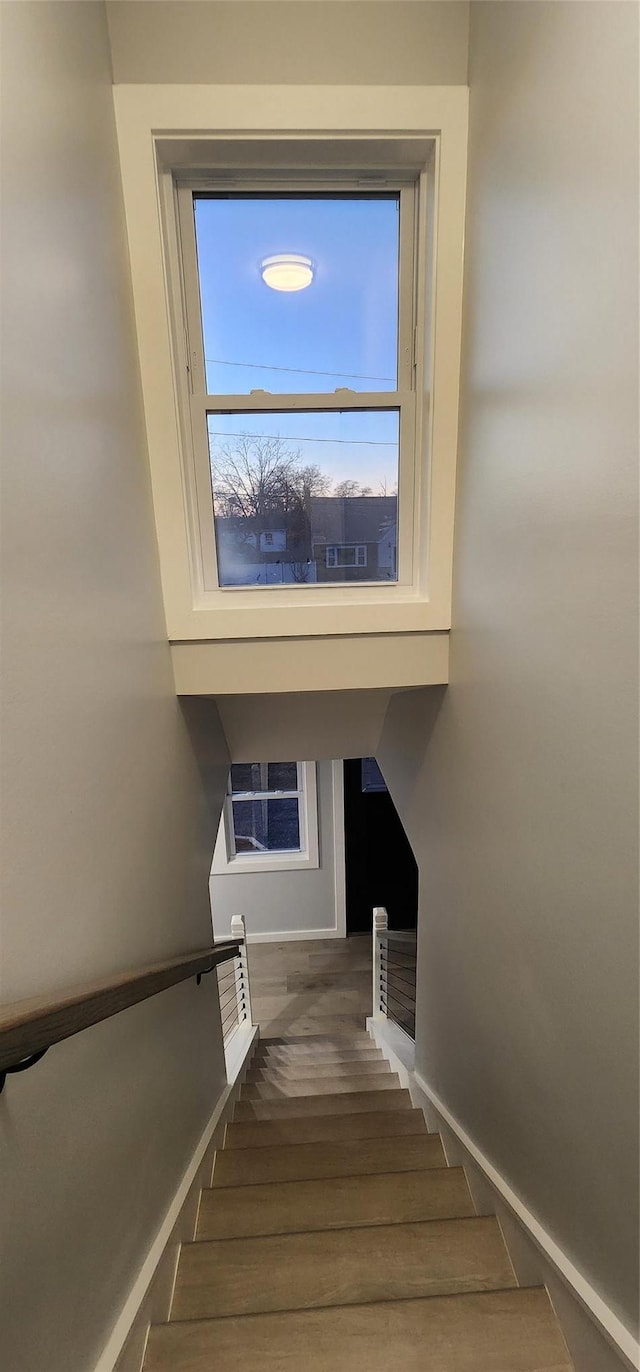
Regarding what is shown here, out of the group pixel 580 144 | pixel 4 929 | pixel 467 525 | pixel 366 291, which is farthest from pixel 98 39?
pixel 4 929

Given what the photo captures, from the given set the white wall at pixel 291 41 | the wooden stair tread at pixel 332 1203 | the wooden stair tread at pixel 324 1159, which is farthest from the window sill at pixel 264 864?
the white wall at pixel 291 41

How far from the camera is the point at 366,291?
1.93m

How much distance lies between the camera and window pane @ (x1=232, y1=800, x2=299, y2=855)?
217 inches

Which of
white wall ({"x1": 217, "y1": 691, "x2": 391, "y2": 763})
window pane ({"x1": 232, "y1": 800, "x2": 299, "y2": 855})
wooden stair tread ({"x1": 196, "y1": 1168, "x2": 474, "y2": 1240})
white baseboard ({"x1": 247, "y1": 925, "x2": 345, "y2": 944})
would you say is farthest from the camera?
white baseboard ({"x1": 247, "y1": 925, "x2": 345, "y2": 944})

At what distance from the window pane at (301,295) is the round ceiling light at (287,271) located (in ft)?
0.03

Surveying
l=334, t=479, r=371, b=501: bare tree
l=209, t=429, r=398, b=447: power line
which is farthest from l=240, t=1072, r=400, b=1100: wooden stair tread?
l=209, t=429, r=398, b=447: power line

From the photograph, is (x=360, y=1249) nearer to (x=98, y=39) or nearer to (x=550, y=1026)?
(x=550, y=1026)

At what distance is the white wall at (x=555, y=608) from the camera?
2.99ft

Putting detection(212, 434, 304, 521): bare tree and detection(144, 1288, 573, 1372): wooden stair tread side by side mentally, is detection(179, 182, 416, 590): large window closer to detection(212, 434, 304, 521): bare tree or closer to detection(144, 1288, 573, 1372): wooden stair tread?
detection(212, 434, 304, 521): bare tree

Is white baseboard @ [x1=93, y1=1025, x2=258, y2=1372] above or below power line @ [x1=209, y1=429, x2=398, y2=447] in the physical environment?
below

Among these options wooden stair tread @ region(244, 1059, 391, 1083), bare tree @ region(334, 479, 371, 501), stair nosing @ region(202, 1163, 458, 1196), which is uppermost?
bare tree @ region(334, 479, 371, 501)

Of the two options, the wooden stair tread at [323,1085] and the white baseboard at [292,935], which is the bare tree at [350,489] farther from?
the white baseboard at [292,935]

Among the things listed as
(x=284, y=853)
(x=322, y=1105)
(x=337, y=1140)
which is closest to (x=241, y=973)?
(x=322, y=1105)

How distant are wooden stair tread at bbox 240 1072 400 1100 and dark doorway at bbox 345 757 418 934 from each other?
219 cm
